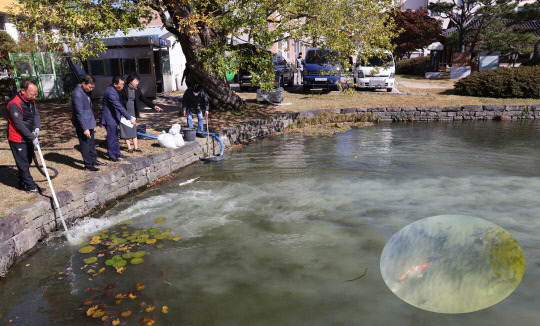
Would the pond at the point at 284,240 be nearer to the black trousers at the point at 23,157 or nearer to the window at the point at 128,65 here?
the black trousers at the point at 23,157

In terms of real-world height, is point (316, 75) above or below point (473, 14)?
below

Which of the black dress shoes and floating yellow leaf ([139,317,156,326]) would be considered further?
the black dress shoes

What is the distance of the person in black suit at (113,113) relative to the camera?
7.46m

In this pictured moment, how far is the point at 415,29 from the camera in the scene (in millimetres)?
31875

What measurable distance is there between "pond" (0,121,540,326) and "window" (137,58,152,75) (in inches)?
338

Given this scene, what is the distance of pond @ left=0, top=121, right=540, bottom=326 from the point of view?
13.2 feet

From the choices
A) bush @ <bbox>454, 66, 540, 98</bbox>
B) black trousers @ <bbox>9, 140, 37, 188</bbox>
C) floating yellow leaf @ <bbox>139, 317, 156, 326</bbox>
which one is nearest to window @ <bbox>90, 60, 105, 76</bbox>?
black trousers @ <bbox>9, 140, 37, 188</bbox>

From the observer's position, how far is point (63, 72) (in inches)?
635

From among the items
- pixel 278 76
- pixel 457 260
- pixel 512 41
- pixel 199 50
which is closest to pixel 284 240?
pixel 457 260

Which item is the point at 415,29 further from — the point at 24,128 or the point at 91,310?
the point at 91,310

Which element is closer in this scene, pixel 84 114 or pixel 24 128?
pixel 24 128

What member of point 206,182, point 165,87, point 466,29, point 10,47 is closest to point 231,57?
point 206,182

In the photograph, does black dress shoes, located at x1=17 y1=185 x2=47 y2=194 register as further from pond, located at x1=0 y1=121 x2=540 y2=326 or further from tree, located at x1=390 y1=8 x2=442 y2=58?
tree, located at x1=390 y1=8 x2=442 y2=58

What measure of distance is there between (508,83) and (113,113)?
16556 millimetres
